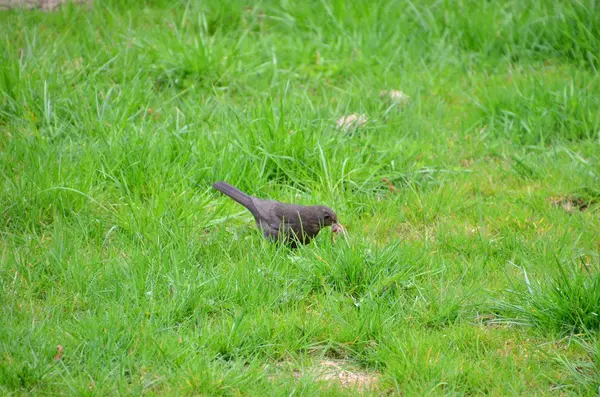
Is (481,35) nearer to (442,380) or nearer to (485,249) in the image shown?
(485,249)

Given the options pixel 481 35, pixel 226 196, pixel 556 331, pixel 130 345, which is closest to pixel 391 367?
pixel 556 331

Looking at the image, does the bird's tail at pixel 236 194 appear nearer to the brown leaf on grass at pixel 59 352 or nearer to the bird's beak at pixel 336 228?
the bird's beak at pixel 336 228

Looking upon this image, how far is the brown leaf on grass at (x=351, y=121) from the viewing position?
19.1 ft

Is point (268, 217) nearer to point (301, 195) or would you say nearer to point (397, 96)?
point (301, 195)

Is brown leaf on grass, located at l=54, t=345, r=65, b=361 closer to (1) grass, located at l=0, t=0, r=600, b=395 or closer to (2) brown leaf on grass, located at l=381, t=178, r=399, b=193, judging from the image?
(1) grass, located at l=0, t=0, r=600, b=395

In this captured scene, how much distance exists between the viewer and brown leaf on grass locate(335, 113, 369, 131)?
583 cm

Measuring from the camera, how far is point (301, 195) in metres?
5.27

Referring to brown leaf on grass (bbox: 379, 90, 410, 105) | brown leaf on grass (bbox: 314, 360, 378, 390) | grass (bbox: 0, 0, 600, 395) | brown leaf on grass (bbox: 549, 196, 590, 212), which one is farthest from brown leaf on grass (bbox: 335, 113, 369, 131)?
brown leaf on grass (bbox: 314, 360, 378, 390)

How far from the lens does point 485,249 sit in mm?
4641

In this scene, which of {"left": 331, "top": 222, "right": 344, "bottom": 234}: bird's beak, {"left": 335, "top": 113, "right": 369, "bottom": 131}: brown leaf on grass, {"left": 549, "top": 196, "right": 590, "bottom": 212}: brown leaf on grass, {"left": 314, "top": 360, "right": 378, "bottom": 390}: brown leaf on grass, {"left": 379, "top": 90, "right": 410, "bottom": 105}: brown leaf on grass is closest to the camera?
{"left": 314, "top": 360, "right": 378, "bottom": 390}: brown leaf on grass

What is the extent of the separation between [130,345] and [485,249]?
221 cm

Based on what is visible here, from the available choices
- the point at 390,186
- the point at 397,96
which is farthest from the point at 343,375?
the point at 397,96

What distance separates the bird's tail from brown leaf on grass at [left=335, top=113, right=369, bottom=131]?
1.23 meters

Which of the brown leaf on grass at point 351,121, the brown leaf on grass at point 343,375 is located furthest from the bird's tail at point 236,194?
the brown leaf on grass at point 343,375
